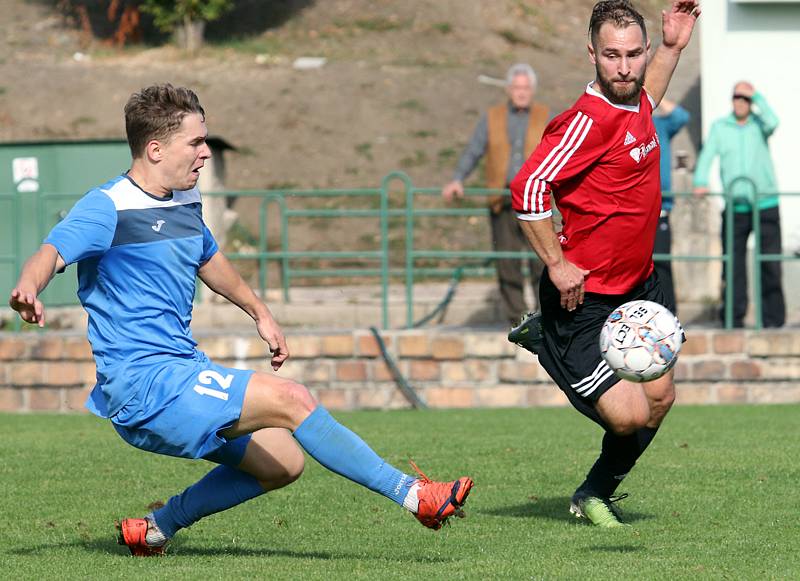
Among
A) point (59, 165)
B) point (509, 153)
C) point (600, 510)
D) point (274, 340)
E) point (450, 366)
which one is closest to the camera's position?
point (274, 340)

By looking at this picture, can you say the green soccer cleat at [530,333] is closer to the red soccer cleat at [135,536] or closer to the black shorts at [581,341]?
the black shorts at [581,341]

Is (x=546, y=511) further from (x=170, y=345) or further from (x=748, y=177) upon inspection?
(x=748, y=177)

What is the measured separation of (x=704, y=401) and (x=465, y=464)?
4.46 m

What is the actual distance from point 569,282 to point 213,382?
5.40 feet

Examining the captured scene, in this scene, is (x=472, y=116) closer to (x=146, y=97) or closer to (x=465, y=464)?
(x=465, y=464)

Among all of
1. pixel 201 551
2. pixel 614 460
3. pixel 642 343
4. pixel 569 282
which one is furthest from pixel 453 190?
pixel 201 551

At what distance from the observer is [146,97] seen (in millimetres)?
5656

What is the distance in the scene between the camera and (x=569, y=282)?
20.8 ft

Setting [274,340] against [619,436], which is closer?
[274,340]

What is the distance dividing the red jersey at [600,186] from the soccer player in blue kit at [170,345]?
1.37 meters

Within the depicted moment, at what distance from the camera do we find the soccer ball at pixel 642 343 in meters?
6.09

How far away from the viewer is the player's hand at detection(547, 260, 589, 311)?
632 centimetres

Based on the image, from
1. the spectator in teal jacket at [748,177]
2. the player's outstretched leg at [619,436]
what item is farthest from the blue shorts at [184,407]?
the spectator in teal jacket at [748,177]

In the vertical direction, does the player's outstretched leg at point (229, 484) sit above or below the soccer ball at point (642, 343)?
below
